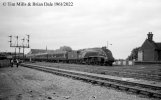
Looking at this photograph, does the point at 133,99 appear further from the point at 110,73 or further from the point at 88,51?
the point at 88,51

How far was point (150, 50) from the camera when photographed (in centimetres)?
4897

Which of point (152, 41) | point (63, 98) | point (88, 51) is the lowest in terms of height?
point (63, 98)

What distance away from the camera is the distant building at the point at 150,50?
47969mm

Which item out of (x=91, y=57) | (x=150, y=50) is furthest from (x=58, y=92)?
(x=150, y=50)

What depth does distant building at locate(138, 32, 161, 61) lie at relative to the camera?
157 feet

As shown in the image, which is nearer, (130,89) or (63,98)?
(63,98)

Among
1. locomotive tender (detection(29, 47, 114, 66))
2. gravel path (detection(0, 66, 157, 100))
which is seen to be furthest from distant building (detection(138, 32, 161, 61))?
gravel path (detection(0, 66, 157, 100))

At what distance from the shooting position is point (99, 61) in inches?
1248

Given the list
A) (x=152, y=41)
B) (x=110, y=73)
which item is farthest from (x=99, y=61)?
(x=152, y=41)

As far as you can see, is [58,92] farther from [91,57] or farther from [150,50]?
A: [150,50]

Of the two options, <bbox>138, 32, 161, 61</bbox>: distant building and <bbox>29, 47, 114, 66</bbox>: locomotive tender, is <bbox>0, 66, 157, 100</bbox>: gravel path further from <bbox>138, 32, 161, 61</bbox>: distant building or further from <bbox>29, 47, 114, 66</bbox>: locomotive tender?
<bbox>138, 32, 161, 61</bbox>: distant building

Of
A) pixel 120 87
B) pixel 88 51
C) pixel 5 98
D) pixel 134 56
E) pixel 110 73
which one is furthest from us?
pixel 134 56

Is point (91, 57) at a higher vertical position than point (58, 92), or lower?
higher

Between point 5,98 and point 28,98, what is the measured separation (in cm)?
112
